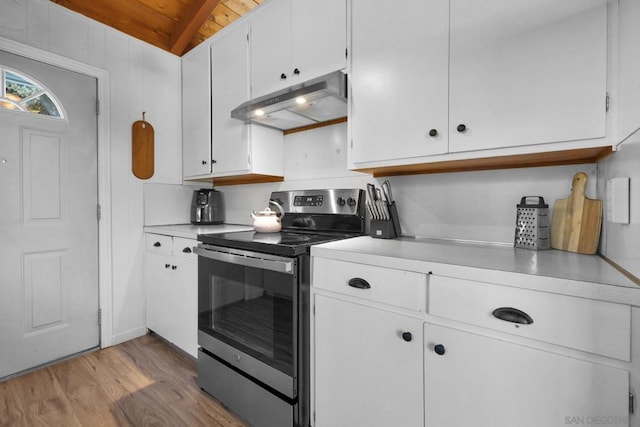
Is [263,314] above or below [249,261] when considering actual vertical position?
below

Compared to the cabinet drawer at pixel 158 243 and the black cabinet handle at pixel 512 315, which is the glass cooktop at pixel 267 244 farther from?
the black cabinet handle at pixel 512 315

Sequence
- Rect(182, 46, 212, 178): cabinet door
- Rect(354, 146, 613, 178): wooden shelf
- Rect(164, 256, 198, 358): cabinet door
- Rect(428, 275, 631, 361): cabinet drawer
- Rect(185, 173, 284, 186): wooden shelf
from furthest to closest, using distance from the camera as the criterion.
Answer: Rect(182, 46, 212, 178): cabinet door, Rect(185, 173, 284, 186): wooden shelf, Rect(164, 256, 198, 358): cabinet door, Rect(354, 146, 613, 178): wooden shelf, Rect(428, 275, 631, 361): cabinet drawer

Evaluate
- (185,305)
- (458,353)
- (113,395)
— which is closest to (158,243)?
(185,305)

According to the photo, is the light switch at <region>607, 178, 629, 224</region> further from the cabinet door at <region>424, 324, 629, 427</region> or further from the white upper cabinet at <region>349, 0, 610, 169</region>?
the cabinet door at <region>424, 324, 629, 427</region>

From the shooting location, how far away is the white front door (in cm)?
190

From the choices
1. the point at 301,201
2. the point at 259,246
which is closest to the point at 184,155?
the point at 301,201

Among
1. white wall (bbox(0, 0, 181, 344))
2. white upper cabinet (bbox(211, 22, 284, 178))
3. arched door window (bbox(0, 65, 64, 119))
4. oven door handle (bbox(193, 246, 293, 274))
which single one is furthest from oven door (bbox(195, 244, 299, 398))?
arched door window (bbox(0, 65, 64, 119))

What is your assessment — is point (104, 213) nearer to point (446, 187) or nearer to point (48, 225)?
point (48, 225)

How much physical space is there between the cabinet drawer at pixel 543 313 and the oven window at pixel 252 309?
0.65 metres

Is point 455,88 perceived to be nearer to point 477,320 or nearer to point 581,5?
point 581,5

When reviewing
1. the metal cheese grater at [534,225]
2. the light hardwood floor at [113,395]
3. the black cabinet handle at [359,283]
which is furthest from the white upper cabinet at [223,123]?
the metal cheese grater at [534,225]

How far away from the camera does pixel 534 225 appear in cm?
121

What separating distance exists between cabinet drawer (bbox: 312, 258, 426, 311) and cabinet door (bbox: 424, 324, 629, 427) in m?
0.12

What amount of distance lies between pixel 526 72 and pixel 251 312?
5.10 feet
